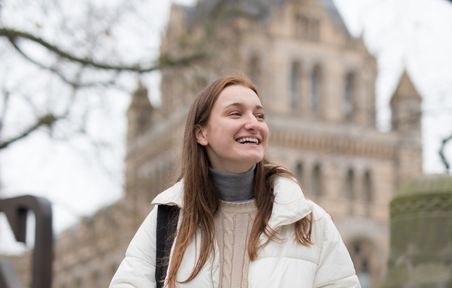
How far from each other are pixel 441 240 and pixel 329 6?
4874 cm

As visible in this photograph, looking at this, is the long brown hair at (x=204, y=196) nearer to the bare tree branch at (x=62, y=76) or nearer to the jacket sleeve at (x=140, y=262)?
the jacket sleeve at (x=140, y=262)

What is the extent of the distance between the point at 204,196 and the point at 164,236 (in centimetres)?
16

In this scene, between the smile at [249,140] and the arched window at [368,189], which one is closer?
the smile at [249,140]

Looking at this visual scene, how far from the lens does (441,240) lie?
7332 millimetres

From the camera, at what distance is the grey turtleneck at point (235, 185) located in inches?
137

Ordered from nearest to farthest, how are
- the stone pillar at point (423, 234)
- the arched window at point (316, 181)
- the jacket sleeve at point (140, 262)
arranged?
the jacket sleeve at point (140, 262)
the stone pillar at point (423, 234)
the arched window at point (316, 181)

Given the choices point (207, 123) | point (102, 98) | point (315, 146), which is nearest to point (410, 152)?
point (315, 146)

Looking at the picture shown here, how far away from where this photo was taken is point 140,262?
3.46 m

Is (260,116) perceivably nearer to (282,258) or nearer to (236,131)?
(236,131)

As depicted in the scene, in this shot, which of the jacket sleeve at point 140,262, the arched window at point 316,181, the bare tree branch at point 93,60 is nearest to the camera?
the jacket sleeve at point 140,262

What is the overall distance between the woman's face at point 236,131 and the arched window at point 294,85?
48.9 m

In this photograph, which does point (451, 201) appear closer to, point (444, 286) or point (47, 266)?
point (444, 286)

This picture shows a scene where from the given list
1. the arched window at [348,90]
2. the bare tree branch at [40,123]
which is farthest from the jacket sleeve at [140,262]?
the arched window at [348,90]

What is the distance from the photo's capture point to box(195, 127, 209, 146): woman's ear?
11.7ft
